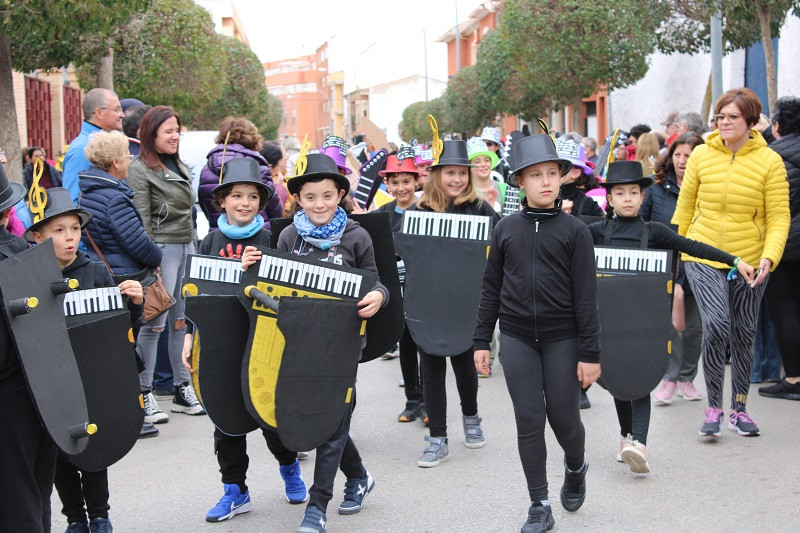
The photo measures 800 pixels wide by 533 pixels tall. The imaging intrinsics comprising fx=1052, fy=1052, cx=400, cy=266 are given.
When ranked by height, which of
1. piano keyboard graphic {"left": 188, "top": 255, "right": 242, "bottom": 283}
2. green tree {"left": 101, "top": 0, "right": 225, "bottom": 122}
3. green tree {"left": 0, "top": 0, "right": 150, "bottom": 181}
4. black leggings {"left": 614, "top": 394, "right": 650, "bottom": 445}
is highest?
green tree {"left": 101, "top": 0, "right": 225, "bottom": 122}

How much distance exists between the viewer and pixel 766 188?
6.47 meters

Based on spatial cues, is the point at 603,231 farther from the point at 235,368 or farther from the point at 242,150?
the point at 242,150

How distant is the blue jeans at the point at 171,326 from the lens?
7.66 metres

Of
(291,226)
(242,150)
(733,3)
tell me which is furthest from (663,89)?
(291,226)

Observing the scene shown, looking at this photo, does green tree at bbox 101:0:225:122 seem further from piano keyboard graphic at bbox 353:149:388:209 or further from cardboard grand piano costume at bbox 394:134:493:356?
cardboard grand piano costume at bbox 394:134:493:356

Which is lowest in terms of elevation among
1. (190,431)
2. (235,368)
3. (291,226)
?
(190,431)

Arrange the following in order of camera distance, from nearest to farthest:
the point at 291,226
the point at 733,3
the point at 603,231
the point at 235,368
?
the point at 235,368 < the point at 291,226 < the point at 603,231 < the point at 733,3

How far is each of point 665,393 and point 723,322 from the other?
55.7 inches

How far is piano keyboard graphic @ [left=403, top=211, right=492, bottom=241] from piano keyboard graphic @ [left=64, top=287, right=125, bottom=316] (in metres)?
2.20

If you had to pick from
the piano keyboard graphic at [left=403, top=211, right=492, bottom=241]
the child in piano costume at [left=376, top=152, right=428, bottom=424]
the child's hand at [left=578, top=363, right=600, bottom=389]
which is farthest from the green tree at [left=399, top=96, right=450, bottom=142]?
the child's hand at [left=578, top=363, right=600, bottom=389]

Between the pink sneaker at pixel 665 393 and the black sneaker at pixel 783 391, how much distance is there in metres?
0.75

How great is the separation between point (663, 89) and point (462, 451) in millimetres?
26808

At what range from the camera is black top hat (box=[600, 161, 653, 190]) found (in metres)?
6.20

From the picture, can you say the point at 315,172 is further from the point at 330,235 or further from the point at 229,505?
the point at 229,505
